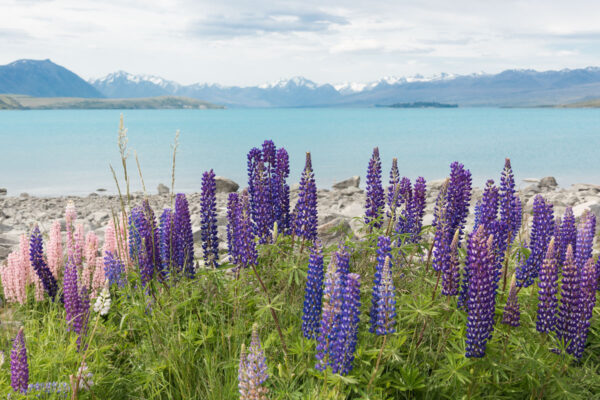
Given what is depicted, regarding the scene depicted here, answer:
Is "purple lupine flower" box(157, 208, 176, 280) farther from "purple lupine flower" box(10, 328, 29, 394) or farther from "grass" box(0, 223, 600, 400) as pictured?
"purple lupine flower" box(10, 328, 29, 394)

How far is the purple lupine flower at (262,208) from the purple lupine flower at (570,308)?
11.0ft

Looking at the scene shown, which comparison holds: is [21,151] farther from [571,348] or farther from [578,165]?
[571,348]

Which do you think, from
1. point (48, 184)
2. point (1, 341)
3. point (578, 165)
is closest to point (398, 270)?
point (1, 341)

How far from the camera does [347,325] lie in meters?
3.67

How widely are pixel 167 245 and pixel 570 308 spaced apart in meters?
4.63

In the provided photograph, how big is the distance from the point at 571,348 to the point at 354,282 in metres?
2.25

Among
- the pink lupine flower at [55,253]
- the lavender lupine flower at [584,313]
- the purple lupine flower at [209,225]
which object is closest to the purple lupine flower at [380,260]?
the lavender lupine flower at [584,313]

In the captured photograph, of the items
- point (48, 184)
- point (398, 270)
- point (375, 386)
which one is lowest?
point (48, 184)

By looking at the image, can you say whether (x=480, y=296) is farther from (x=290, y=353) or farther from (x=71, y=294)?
(x=71, y=294)

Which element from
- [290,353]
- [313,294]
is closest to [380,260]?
[313,294]

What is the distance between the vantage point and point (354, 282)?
11.9ft

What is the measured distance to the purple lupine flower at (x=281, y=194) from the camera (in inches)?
270

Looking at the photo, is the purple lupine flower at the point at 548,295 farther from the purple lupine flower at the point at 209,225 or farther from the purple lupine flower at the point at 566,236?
the purple lupine flower at the point at 209,225

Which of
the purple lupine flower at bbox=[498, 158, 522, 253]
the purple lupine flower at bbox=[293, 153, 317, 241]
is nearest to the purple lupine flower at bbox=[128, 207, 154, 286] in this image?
the purple lupine flower at bbox=[293, 153, 317, 241]
